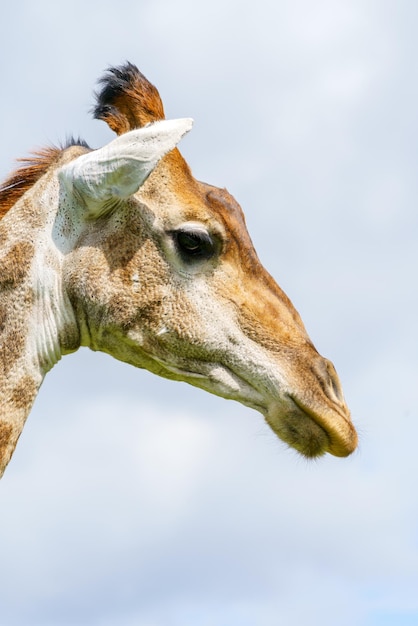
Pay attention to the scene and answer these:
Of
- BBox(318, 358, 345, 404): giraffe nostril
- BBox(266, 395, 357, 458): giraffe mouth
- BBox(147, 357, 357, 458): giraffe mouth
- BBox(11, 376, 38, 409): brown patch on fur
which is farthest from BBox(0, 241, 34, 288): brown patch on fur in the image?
BBox(318, 358, 345, 404): giraffe nostril

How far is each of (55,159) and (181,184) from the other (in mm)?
1114

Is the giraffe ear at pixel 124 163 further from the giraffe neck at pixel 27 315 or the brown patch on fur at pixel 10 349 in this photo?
the brown patch on fur at pixel 10 349

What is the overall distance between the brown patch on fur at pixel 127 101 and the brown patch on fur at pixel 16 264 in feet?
5.59

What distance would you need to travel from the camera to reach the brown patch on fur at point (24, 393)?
359 inches

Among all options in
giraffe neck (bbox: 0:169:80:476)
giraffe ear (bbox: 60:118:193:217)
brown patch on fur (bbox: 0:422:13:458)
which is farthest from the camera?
giraffe ear (bbox: 60:118:193:217)

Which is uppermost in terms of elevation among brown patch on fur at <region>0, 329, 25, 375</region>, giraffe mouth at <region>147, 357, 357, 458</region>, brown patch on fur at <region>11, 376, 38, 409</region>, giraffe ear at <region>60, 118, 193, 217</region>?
giraffe ear at <region>60, 118, 193, 217</region>

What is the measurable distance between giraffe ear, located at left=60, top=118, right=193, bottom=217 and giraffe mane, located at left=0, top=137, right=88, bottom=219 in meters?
0.67

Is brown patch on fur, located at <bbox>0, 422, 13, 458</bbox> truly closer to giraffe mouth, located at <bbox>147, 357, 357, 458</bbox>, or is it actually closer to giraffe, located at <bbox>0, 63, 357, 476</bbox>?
giraffe, located at <bbox>0, 63, 357, 476</bbox>

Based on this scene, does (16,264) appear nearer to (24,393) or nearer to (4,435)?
(24,393)

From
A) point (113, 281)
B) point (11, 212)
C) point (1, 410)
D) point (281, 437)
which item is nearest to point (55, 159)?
point (11, 212)

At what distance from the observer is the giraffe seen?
9.40 meters

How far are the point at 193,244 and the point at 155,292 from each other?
20.7 inches

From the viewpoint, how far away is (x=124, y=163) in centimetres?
934

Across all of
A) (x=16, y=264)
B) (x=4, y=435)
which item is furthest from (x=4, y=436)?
(x=16, y=264)
